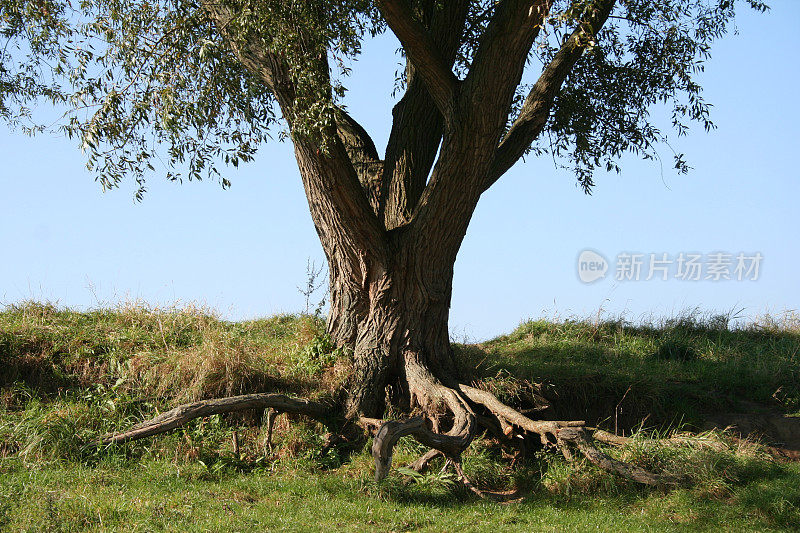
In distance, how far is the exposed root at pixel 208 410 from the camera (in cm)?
762

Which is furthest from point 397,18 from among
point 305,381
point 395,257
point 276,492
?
point 276,492

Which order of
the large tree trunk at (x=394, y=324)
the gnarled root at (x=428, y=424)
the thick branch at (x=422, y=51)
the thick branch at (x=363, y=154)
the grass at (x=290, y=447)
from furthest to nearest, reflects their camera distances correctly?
the thick branch at (x=363, y=154)
the large tree trunk at (x=394, y=324)
the thick branch at (x=422, y=51)
the gnarled root at (x=428, y=424)
the grass at (x=290, y=447)

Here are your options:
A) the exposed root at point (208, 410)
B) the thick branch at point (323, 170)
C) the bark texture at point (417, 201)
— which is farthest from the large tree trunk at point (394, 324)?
the exposed root at point (208, 410)

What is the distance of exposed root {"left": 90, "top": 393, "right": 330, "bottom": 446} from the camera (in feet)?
25.0

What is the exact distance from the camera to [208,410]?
25.7ft

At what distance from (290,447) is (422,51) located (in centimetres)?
488

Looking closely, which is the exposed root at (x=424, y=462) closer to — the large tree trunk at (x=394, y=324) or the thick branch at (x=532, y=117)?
the large tree trunk at (x=394, y=324)

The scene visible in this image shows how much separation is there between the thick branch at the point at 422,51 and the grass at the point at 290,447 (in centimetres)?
361

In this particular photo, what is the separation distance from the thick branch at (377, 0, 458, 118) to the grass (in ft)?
11.8

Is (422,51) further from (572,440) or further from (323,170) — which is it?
(572,440)

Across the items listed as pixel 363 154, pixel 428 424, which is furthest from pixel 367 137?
pixel 428 424

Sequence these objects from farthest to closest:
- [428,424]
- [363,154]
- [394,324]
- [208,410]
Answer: [363,154]
[394,324]
[428,424]
[208,410]

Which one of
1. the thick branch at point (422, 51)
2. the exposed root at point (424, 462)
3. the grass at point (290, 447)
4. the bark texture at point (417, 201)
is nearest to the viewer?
the grass at point (290, 447)

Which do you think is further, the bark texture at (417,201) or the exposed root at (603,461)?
the bark texture at (417,201)
